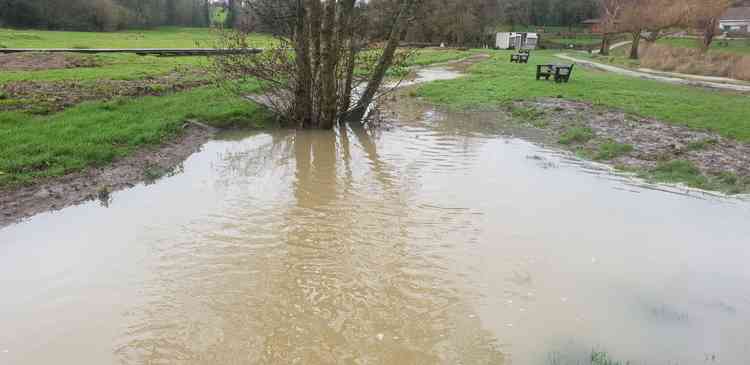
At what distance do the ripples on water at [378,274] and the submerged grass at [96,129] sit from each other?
5.15ft

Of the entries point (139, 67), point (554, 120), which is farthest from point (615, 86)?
point (139, 67)

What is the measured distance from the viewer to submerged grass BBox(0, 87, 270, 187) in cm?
815

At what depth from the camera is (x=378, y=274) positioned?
5512 mm

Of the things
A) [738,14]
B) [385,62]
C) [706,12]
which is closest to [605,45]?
[706,12]

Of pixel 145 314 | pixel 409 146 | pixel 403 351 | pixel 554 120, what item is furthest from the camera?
pixel 554 120

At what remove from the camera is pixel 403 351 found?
4270 mm

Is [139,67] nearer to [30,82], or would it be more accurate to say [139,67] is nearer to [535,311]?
[30,82]

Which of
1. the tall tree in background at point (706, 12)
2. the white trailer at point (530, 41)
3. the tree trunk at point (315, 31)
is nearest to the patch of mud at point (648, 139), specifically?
the tree trunk at point (315, 31)

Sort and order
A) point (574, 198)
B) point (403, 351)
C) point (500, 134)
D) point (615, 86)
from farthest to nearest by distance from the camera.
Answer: point (615, 86) < point (500, 134) < point (574, 198) < point (403, 351)

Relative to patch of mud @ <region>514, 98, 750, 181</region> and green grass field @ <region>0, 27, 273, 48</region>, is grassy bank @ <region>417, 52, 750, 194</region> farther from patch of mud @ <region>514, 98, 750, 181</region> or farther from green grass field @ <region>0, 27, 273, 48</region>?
green grass field @ <region>0, 27, 273, 48</region>

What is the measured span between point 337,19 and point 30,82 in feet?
32.4

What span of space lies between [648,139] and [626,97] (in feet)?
22.2

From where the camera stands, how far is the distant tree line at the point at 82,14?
2138 inches

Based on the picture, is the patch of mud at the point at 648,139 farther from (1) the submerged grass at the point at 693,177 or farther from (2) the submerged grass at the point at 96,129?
(2) the submerged grass at the point at 96,129
